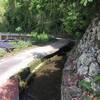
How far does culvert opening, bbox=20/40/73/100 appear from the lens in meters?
21.3

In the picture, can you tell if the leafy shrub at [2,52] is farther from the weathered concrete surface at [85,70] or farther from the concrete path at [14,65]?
the weathered concrete surface at [85,70]

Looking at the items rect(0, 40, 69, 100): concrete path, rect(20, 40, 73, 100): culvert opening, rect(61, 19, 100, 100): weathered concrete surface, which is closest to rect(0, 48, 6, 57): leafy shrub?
rect(0, 40, 69, 100): concrete path

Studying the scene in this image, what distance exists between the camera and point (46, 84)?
942 inches

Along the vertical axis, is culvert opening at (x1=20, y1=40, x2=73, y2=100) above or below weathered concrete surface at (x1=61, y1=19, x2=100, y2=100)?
below

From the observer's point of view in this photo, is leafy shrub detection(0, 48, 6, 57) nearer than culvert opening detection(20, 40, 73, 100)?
No

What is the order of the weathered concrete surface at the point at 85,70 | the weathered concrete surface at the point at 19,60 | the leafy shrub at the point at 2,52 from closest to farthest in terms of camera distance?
the weathered concrete surface at the point at 85,70
the weathered concrete surface at the point at 19,60
the leafy shrub at the point at 2,52

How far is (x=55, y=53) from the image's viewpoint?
34219 millimetres

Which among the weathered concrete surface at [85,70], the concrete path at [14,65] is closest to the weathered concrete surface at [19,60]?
the concrete path at [14,65]

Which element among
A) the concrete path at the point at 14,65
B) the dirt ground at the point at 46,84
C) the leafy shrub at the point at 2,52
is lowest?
the dirt ground at the point at 46,84

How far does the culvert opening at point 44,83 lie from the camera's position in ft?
69.8

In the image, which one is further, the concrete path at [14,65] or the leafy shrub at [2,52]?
the leafy shrub at [2,52]

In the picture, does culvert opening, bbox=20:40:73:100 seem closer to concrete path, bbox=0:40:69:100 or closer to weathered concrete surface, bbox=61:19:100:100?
concrete path, bbox=0:40:69:100

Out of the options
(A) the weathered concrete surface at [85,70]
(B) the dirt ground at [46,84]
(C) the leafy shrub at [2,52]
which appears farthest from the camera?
(C) the leafy shrub at [2,52]

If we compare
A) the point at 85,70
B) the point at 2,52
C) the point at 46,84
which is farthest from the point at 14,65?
the point at 85,70
